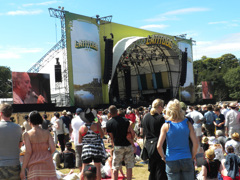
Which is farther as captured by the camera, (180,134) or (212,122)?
(212,122)

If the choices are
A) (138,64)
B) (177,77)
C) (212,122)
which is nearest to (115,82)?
(138,64)

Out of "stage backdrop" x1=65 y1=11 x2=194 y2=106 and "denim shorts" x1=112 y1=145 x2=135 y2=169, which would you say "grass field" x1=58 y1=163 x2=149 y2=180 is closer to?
"denim shorts" x1=112 y1=145 x2=135 y2=169

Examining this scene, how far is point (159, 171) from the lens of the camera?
4.82m

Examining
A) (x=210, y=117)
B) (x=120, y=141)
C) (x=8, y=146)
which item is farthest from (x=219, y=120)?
(x=8, y=146)

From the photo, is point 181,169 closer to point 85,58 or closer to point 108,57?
point 108,57

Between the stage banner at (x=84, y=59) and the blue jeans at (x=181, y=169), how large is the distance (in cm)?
1983

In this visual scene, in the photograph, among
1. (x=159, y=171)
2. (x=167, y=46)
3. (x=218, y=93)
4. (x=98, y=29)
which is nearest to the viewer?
(x=159, y=171)

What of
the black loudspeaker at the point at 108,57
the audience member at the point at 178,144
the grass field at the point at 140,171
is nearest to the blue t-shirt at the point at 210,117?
the grass field at the point at 140,171

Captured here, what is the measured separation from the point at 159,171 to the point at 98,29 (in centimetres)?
2215

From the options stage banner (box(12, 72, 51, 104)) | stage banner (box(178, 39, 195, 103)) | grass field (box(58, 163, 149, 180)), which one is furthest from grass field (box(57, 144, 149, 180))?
stage banner (box(178, 39, 195, 103))

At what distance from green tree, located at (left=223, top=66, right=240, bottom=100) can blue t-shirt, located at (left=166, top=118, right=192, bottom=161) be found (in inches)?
2173

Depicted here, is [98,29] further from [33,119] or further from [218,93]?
[218,93]

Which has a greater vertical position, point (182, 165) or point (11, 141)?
point (11, 141)

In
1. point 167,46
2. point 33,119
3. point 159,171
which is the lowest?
point 159,171
